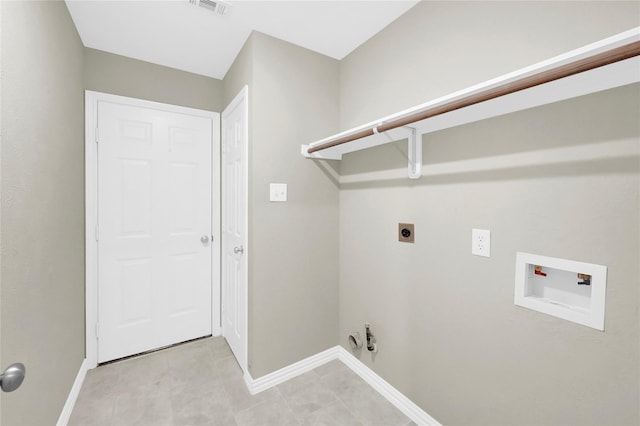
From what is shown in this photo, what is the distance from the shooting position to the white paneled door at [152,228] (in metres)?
2.06

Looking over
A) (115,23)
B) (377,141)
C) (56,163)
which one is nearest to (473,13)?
(377,141)

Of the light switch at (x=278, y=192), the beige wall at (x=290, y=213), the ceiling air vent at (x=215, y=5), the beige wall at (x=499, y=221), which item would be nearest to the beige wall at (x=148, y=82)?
the beige wall at (x=290, y=213)

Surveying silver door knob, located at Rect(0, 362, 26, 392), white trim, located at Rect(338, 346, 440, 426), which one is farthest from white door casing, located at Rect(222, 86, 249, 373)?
silver door knob, located at Rect(0, 362, 26, 392)

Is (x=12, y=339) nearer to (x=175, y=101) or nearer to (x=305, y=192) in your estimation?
(x=305, y=192)

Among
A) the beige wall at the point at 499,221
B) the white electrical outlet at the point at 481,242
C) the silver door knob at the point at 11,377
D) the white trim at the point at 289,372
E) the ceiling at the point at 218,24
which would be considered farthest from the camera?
the white trim at the point at 289,372

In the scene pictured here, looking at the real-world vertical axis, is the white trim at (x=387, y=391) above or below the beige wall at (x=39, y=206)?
below

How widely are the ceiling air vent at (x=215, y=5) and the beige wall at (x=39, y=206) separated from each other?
26.6 inches

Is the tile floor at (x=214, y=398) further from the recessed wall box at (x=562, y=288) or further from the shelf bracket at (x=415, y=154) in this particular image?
the shelf bracket at (x=415, y=154)

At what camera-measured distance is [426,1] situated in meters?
1.45

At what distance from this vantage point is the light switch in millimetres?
1816

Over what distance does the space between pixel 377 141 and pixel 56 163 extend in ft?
5.72

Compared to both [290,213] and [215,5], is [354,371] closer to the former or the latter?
[290,213]

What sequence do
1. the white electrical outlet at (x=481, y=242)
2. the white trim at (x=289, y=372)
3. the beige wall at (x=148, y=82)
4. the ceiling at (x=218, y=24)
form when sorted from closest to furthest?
the white electrical outlet at (x=481, y=242) < the ceiling at (x=218, y=24) < the white trim at (x=289, y=372) < the beige wall at (x=148, y=82)

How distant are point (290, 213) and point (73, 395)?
171 cm
